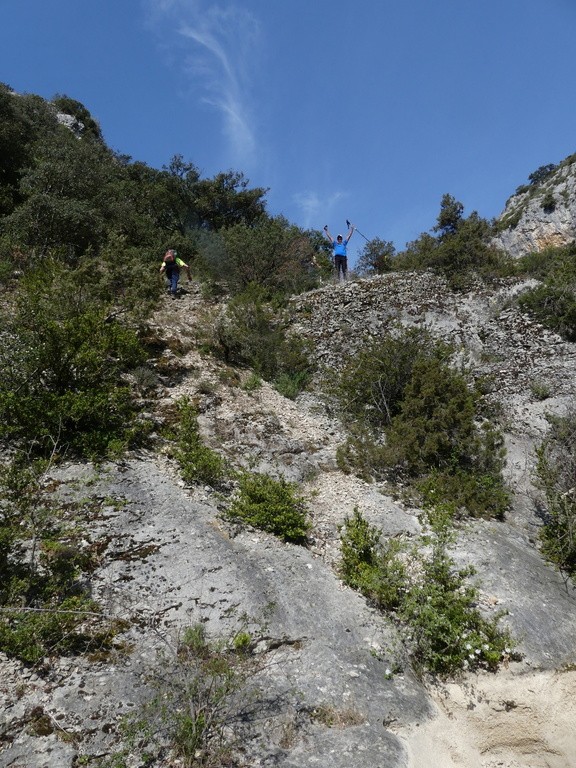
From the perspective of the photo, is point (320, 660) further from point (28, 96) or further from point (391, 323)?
point (28, 96)

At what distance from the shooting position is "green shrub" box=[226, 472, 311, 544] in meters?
7.42

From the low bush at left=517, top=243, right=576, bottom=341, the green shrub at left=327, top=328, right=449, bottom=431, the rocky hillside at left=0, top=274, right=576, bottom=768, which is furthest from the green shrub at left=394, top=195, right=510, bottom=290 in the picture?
the rocky hillside at left=0, top=274, right=576, bottom=768

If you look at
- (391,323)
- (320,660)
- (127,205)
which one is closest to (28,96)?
(127,205)

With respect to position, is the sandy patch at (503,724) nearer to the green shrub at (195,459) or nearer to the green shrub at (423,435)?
the green shrub at (423,435)

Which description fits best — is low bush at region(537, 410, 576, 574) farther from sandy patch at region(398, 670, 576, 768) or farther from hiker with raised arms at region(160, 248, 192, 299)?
hiker with raised arms at region(160, 248, 192, 299)

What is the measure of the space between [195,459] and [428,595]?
13.9ft

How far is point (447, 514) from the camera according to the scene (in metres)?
8.05

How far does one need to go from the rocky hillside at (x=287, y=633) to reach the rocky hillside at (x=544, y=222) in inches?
1314

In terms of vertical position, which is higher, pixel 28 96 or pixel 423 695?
pixel 28 96

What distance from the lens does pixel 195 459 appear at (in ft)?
27.3

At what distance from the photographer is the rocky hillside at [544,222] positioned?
37.6 m

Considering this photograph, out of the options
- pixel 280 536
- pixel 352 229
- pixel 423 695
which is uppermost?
pixel 352 229

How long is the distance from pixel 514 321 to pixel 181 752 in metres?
13.8

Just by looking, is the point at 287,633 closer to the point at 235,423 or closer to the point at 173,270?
the point at 235,423
